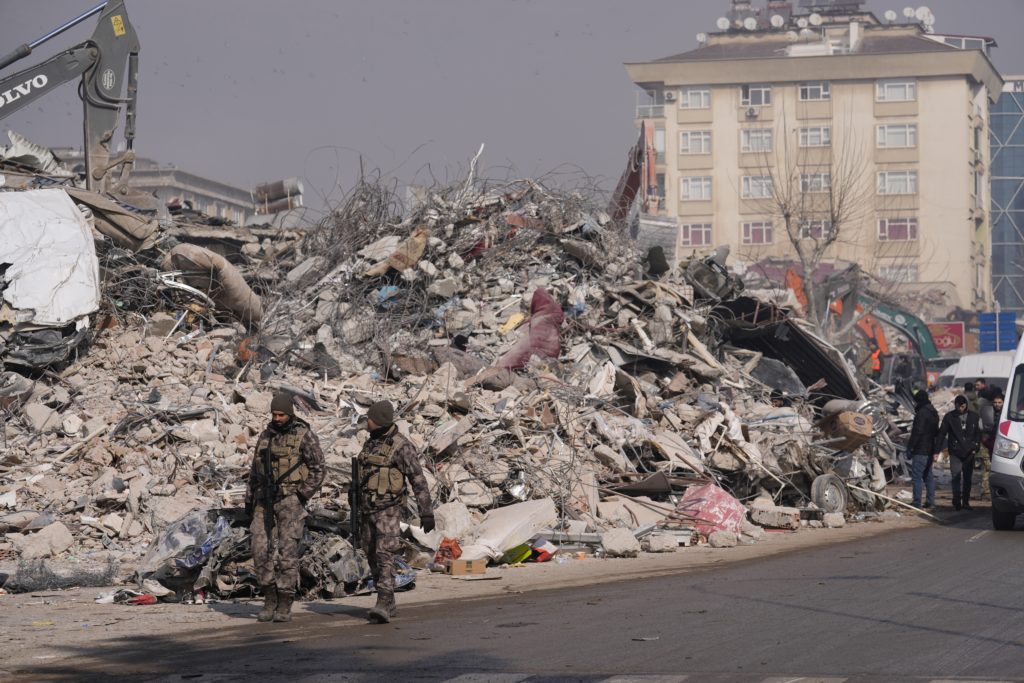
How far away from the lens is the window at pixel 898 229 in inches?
2916

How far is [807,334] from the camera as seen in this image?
69.4 ft

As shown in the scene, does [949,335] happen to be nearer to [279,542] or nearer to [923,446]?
[923,446]

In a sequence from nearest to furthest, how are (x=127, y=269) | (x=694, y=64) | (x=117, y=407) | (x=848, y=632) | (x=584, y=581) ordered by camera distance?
(x=848, y=632)
(x=584, y=581)
(x=117, y=407)
(x=127, y=269)
(x=694, y=64)

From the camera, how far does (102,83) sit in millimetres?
22422

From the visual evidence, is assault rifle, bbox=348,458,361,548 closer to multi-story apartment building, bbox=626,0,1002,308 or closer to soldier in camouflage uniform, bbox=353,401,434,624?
soldier in camouflage uniform, bbox=353,401,434,624

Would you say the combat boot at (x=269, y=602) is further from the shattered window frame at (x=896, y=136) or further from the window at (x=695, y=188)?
the shattered window frame at (x=896, y=136)

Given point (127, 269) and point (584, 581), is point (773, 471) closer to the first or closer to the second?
point (584, 581)

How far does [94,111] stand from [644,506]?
45.0ft

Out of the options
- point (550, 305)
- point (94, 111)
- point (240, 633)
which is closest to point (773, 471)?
point (550, 305)

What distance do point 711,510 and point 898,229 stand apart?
64499mm

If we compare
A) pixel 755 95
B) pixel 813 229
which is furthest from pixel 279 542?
pixel 755 95

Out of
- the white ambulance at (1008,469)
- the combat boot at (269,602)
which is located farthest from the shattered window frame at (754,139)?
the combat boot at (269,602)

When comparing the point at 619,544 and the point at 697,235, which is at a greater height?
the point at 697,235

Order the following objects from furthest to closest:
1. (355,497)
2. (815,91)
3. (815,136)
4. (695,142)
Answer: (695,142) → (815,91) → (815,136) → (355,497)
